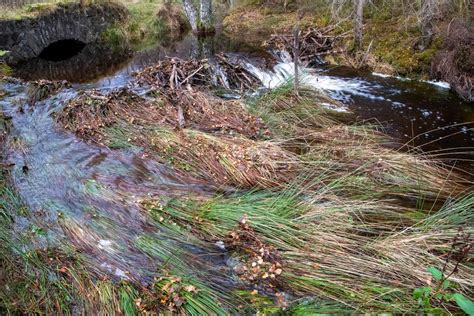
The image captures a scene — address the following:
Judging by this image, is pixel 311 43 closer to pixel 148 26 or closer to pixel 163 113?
pixel 163 113

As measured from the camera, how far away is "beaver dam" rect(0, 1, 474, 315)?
2879 mm

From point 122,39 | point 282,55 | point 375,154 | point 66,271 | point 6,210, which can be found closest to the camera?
point 66,271

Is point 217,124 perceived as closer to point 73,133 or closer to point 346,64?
point 73,133

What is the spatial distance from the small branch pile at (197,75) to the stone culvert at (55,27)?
6.32 meters

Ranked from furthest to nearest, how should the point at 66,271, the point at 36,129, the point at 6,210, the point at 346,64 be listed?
the point at 346,64 → the point at 36,129 → the point at 6,210 → the point at 66,271

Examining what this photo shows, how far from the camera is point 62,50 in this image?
46.2 ft

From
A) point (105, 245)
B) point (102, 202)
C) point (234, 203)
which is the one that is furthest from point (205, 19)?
point (105, 245)

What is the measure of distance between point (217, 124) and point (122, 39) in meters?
10.7

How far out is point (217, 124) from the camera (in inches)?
227

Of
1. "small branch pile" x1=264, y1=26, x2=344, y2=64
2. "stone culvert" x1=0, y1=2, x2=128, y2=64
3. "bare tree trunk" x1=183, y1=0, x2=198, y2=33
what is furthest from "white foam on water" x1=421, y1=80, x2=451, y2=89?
"stone culvert" x1=0, y1=2, x2=128, y2=64

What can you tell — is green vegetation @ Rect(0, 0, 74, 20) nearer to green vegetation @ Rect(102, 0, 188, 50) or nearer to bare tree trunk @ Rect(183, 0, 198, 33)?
green vegetation @ Rect(102, 0, 188, 50)

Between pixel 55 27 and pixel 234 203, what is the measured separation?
1216 centimetres

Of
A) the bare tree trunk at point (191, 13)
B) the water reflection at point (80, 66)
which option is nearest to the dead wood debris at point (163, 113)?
the water reflection at point (80, 66)

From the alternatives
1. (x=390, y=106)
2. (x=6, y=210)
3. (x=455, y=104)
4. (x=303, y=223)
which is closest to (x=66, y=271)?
(x=6, y=210)
